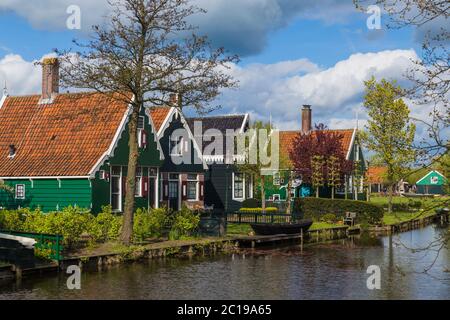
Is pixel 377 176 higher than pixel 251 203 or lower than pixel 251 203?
higher

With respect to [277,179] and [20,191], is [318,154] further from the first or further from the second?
[20,191]

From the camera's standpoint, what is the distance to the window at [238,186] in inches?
1885

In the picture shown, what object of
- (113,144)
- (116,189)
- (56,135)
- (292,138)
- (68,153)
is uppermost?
(292,138)

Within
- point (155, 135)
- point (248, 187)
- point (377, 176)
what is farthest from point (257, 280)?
point (377, 176)

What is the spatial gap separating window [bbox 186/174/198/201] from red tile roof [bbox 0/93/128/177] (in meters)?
8.83

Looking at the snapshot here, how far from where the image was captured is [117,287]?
59.4ft

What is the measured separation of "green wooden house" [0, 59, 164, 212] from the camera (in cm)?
3136

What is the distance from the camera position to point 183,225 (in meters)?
27.7

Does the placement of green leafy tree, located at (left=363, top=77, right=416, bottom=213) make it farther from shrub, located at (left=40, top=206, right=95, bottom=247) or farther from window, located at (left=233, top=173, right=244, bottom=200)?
shrub, located at (left=40, top=206, right=95, bottom=247)

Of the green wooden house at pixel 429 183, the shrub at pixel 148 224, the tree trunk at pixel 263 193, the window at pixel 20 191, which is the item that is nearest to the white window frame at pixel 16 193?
the window at pixel 20 191

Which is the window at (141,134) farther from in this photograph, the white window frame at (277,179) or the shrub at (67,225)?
the white window frame at (277,179)

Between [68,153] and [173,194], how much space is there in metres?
8.85

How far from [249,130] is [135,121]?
2364 centimetres
